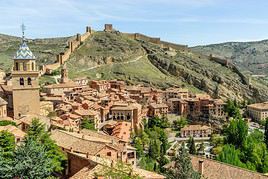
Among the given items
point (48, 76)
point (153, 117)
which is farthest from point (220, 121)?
point (48, 76)

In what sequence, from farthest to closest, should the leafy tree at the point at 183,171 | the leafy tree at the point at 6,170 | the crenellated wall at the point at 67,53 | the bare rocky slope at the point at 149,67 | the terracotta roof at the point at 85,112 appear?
the bare rocky slope at the point at 149,67, the crenellated wall at the point at 67,53, the terracotta roof at the point at 85,112, the leafy tree at the point at 6,170, the leafy tree at the point at 183,171

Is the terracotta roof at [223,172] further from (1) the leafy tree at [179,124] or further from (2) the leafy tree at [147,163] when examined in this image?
(1) the leafy tree at [179,124]

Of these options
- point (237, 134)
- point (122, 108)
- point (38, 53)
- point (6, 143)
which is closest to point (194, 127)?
point (237, 134)

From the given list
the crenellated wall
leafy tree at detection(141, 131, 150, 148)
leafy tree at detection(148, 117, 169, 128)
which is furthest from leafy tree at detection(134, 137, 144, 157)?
the crenellated wall

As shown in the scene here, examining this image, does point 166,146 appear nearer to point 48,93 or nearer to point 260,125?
point 48,93

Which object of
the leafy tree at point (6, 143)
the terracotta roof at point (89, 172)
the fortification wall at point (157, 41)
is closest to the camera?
the terracotta roof at point (89, 172)

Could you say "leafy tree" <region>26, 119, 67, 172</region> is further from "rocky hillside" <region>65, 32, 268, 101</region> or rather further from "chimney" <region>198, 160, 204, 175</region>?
"rocky hillside" <region>65, 32, 268, 101</region>

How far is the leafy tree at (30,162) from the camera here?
16844 millimetres

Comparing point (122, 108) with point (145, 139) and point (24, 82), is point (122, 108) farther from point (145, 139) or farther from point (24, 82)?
point (24, 82)

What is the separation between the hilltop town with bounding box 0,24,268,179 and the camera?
23219 mm

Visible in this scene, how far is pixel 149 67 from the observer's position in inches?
3590

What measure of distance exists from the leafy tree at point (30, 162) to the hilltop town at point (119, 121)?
1813 mm

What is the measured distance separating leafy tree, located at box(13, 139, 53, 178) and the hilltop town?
181 cm

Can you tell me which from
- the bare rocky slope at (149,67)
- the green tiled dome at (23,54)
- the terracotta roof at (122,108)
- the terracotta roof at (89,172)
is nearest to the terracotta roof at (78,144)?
the terracotta roof at (89,172)
